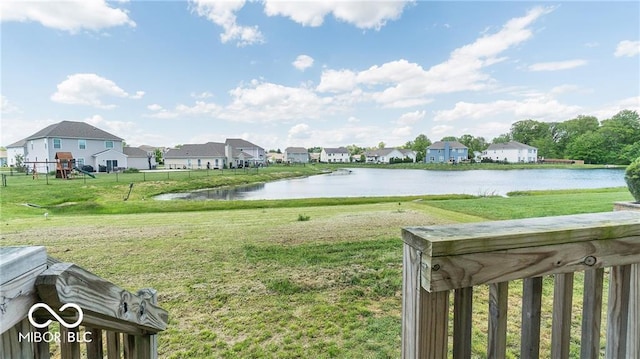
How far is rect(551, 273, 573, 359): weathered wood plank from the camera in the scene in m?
0.87

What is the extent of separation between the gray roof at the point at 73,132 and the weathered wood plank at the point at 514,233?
116 ft

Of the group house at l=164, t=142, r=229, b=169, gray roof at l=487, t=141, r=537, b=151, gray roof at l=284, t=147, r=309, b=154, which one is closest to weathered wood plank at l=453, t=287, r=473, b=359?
house at l=164, t=142, r=229, b=169

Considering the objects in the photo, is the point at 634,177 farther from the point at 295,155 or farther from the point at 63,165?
the point at 295,155

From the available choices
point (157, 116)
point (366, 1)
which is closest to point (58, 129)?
point (157, 116)

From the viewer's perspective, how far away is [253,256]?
467 cm

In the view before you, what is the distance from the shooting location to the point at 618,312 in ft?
3.09

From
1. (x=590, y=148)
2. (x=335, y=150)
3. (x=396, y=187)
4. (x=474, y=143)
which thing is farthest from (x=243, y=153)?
(x=474, y=143)

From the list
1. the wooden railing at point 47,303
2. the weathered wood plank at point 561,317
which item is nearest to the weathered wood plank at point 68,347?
the wooden railing at point 47,303

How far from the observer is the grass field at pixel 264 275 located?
8.31ft

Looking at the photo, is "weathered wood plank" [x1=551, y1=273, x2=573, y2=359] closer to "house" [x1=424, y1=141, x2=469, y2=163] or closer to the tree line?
the tree line

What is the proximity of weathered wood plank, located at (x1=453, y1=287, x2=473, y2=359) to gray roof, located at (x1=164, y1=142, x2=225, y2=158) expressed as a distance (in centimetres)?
4601

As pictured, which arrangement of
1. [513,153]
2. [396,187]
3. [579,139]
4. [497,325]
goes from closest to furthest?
[497,325] → [396,187] → [579,139] → [513,153]

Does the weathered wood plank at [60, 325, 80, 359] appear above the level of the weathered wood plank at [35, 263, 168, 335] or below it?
below

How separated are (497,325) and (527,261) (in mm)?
209
